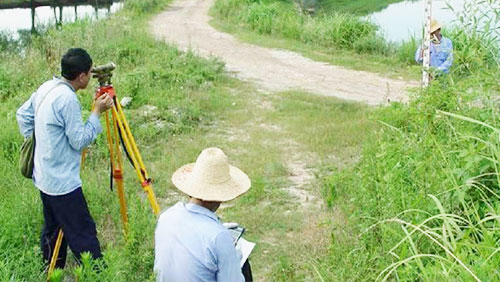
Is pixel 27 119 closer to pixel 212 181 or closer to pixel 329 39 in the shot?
pixel 212 181

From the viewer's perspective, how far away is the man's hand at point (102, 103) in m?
3.60

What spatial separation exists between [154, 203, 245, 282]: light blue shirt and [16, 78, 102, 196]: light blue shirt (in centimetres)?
117

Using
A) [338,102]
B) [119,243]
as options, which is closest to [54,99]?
[119,243]

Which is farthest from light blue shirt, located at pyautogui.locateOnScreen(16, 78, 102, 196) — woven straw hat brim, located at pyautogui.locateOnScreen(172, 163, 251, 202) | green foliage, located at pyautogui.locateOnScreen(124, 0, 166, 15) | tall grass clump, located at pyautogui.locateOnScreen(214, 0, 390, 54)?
green foliage, located at pyautogui.locateOnScreen(124, 0, 166, 15)

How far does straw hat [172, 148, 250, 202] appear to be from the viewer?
2.53m

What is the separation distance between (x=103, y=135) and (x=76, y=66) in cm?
300

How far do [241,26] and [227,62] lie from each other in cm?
469

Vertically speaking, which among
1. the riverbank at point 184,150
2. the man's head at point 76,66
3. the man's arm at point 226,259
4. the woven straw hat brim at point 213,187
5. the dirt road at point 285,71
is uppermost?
the man's head at point 76,66

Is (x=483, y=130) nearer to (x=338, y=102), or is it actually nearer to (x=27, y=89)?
(x=338, y=102)

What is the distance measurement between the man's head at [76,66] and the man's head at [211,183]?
112 cm

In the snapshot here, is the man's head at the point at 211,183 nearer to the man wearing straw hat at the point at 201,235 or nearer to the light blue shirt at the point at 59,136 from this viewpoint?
the man wearing straw hat at the point at 201,235

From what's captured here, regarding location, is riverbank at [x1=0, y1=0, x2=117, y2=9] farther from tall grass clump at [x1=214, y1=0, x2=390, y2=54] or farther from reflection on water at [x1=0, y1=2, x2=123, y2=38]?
tall grass clump at [x1=214, y1=0, x2=390, y2=54]

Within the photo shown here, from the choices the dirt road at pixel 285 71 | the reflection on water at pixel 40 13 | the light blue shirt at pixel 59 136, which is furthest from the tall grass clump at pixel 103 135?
the reflection on water at pixel 40 13

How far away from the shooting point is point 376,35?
12.3 metres
